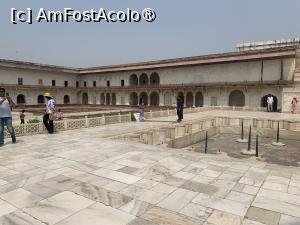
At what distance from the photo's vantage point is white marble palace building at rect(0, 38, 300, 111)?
24.8 meters

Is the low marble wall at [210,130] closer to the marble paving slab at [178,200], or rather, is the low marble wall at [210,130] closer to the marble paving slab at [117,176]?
the marble paving slab at [117,176]

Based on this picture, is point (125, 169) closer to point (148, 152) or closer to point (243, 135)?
point (148, 152)

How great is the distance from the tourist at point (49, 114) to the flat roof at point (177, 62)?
73.9ft

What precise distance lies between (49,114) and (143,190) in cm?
627

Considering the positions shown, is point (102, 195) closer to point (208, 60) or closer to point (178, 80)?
point (208, 60)

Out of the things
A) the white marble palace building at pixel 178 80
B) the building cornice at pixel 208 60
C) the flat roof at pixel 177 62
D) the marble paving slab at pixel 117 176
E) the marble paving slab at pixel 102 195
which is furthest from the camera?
the white marble palace building at pixel 178 80

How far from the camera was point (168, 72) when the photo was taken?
32.8 m

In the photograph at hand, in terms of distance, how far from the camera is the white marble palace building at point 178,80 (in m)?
24.8

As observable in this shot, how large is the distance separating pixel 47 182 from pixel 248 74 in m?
26.5

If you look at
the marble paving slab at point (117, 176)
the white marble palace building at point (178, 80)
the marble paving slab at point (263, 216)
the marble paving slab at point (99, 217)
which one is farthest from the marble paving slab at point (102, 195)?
the white marble palace building at point (178, 80)

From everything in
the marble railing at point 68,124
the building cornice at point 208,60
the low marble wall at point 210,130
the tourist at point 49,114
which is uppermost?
the building cornice at point 208,60

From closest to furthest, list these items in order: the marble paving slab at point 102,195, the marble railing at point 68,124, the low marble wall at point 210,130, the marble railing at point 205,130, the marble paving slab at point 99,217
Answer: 1. the marble paving slab at point 99,217
2. the marble paving slab at point 102,195
3. the marble railing at point 68,124
4. the marble railing at point 205,130
5. the low marble wall at point 210,130

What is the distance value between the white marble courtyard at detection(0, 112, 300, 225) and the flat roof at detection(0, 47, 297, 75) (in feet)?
74.7

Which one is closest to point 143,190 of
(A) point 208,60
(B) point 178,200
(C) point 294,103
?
(B) point 178,200
